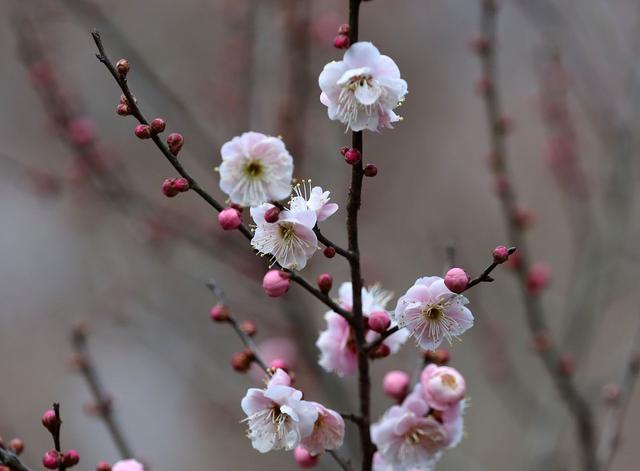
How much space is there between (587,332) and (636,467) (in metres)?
2.61

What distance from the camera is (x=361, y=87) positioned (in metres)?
0.94

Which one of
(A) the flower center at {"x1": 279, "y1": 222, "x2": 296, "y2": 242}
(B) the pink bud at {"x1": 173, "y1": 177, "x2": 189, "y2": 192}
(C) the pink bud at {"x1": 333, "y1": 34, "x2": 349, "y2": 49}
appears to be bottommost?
(A) the flower center at {"x1": 279, "y1": 222, "x2": 296, "y2": 242}

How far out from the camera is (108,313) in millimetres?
3170

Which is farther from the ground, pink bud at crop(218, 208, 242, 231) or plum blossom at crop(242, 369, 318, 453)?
pink bud at crop(218, 208, 242, 231)

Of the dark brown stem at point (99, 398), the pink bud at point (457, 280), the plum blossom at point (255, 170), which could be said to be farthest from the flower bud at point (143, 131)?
the dark brown stem at point (99, 398)

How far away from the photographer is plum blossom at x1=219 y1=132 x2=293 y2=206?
0.93 metres

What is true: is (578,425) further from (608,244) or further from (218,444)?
(218,444)

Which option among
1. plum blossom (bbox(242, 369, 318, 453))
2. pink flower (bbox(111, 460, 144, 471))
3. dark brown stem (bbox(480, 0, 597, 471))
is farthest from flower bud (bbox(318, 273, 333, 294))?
dark brown stem (bbox(480, 0, 597, 471))

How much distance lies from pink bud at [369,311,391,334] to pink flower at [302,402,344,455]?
14 cm

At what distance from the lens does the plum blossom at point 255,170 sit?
Result: 0.93 metres

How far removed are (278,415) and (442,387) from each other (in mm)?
261

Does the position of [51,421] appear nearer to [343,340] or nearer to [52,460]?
[52,460]

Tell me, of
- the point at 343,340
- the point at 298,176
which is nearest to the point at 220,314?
the point at 343,340

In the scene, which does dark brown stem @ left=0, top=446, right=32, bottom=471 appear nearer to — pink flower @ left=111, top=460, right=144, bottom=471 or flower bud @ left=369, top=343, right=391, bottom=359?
pink flower @ left=111, top=460, right=144, bottom=471
